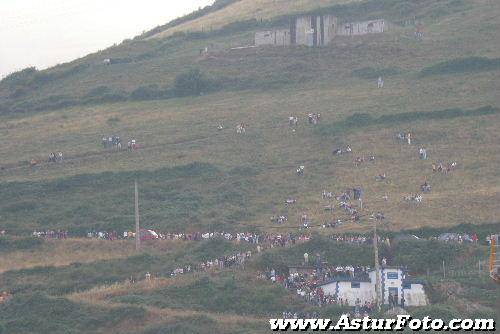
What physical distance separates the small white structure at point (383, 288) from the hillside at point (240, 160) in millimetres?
845

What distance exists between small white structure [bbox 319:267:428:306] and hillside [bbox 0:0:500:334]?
85cm

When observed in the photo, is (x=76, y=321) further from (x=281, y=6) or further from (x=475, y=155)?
(x=281, y=6)

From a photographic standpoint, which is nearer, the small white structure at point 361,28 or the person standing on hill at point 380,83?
the person standing on hill at point 380,83

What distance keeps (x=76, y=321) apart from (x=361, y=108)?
3935cm

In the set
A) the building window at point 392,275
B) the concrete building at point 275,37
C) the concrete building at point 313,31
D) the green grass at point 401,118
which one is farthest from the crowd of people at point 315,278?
the concrete building at point 275,37

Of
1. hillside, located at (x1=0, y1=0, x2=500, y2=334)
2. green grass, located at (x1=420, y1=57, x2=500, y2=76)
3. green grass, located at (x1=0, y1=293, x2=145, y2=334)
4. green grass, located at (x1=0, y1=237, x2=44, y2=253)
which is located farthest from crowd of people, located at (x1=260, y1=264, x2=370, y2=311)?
green grass, located at (x1=420, y1=57, x2=500, y2=76)

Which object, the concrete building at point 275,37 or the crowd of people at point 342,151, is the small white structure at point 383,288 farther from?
the concrete building at point 275,37

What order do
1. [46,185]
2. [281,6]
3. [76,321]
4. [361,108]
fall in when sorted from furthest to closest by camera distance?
[281,6], [361,108], [46,185], [76,321]

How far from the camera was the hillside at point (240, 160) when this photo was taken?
5175 cm

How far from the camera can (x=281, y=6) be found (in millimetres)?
119438

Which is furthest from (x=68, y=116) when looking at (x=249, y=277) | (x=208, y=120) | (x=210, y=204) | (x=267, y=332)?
(x=267, y=332)

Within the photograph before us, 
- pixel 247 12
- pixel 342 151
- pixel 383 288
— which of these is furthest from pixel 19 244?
pixel 247 12

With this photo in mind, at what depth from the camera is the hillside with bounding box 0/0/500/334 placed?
5175cm

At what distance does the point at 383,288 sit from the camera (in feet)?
164
